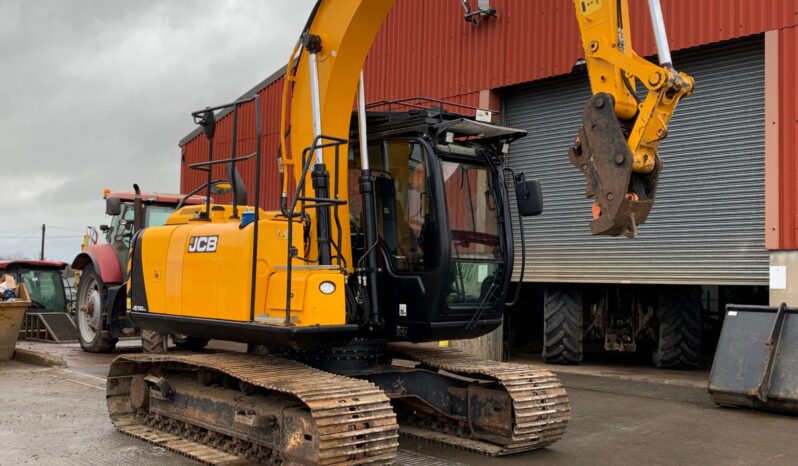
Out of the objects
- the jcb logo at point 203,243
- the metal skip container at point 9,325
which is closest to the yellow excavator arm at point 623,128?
the jcb logo at point 203,243

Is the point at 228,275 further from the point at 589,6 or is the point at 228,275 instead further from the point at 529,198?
the point at 589,6

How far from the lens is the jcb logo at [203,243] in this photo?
6.79 m

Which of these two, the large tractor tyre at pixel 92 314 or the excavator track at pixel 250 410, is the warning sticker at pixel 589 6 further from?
the large tractor tyre at pixel 92 314

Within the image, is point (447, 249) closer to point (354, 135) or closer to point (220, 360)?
point (354, 135)

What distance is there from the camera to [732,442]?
7.47 metres

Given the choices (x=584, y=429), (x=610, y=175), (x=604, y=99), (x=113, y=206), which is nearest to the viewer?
(x=610, y=175)

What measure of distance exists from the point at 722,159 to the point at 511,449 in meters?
7.11

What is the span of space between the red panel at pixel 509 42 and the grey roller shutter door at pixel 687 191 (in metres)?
0.40

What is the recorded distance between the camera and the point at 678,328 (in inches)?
502

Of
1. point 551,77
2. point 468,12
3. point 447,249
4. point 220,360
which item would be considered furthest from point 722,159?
point 220,360

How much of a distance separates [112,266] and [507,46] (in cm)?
792

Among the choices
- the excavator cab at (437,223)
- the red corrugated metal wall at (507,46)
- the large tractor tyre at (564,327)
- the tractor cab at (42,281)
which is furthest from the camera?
the tractor cab at (42,281)

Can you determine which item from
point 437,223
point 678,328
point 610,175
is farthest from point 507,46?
point 610,175

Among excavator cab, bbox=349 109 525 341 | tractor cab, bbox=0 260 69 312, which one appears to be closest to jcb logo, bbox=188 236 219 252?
excavator cab, bbox=349 109 525 341
